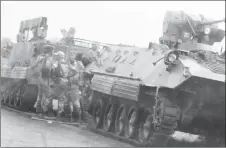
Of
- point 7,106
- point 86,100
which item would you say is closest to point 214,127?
point 86,100

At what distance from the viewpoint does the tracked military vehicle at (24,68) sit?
1688 centimetres

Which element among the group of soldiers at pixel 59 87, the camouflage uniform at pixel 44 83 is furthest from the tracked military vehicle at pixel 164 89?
the camouflage uniform at pixel 44 83

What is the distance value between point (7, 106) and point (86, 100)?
4.73 meters

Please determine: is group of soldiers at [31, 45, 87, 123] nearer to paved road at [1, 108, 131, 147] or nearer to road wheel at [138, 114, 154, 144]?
paved road at [1, 108, 131, 147]

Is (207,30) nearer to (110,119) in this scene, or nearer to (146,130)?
(110,119)

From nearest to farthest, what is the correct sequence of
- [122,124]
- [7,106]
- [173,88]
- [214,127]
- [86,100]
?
[173,88], [214,127], [122,124], [86,100], [7,106]

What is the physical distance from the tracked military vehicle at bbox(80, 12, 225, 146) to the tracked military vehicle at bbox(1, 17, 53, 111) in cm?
268

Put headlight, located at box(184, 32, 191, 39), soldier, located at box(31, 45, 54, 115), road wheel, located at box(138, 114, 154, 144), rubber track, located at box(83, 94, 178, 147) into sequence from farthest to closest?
1. headlight, located at box(184, 32, 191, 39)
2. soldier, located at box(31, 45, 54, 115)
3. road wheel, located at box(138, 114, 154, 144)
4. rubber track, located at box(83, 94, 178, 147)

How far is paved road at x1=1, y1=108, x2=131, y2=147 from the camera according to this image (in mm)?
9018

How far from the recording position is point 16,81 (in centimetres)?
1823

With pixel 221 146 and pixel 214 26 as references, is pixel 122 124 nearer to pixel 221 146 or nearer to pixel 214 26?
pixel 221 146

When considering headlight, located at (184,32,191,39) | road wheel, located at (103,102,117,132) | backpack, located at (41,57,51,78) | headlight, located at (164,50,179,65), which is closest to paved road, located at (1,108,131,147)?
road wheel, located at (103,102,117,132)

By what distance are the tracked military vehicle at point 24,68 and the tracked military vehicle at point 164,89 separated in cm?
268

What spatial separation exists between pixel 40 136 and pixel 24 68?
7279 millimetres
